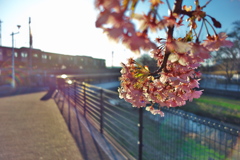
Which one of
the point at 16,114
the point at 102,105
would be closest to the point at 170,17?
the point at 102,105

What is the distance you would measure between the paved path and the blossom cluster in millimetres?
2488

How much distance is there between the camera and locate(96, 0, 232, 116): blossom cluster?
17.6 inches

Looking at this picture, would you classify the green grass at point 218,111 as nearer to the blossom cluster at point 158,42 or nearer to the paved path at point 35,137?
the paved path at point 35,137

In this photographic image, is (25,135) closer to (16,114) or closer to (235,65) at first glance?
(16,114)

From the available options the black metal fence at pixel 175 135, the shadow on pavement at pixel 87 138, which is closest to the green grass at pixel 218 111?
the black metal fence at pixel 175 135

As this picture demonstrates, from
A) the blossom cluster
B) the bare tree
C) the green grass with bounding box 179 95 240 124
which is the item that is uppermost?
the bare tree

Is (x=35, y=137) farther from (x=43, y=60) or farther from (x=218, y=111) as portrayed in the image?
(x=43, y=60)

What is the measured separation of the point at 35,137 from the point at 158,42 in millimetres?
3813

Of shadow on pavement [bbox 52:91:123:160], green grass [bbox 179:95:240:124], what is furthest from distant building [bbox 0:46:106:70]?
green grass [bbox 179:95:240:124]

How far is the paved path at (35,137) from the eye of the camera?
9.30ft

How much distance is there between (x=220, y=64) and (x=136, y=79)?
66.5 ft

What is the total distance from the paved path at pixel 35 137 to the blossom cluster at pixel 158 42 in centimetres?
249

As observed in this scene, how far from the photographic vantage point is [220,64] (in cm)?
1756

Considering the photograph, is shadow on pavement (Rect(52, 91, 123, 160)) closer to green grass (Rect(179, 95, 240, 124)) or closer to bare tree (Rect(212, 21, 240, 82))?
green grass (Rect(179, 95, 240, 124))
